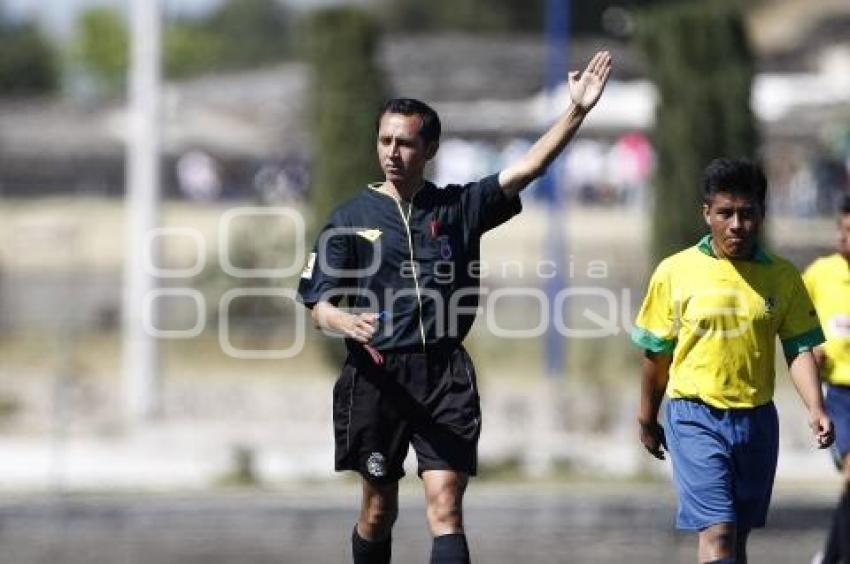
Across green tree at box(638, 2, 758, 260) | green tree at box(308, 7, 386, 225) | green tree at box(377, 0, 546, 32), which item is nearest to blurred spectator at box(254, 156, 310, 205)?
green tree at box(308, 7, 386, 225)

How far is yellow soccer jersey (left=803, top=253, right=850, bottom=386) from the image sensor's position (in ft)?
38.0

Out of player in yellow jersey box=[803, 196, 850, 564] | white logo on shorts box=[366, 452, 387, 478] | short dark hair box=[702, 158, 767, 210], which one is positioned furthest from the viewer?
player in yellow jersey box=[803, 196, 850, 564]

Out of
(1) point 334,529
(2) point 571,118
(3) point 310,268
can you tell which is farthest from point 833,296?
(1) point 334,529

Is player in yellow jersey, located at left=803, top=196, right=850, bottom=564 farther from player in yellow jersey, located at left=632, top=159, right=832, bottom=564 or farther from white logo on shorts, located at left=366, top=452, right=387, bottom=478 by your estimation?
white logo on shorts, located at left=366, top=452, right=387, bottom=478

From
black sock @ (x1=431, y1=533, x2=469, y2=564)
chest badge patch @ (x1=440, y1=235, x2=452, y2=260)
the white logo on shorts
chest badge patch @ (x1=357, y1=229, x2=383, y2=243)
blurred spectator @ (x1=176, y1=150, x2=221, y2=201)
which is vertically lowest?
black sock @ (x1=431, y1=533, x2=469, y2=564)

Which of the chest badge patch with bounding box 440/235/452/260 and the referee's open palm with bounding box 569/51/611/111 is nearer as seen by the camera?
the referee's open palm with bounding box 569/51/611/111

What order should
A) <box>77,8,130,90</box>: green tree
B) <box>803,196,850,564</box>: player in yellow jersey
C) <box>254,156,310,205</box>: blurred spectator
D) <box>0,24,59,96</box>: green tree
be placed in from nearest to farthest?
<box>803,196,850,564</box>: player in yellow jersey < <box>254,156,310,205</box>: blurred spectator < <box>0,24,59,96</box>: green tree < <box>77,8,130,90</box>: green tree

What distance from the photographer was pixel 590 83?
9.17 m

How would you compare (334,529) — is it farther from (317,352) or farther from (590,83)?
(317,352)

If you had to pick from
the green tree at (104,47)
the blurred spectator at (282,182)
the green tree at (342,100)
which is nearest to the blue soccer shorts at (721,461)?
the green tree at (342,100)

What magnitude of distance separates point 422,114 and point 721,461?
5.71ft

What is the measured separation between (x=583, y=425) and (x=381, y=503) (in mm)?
10397

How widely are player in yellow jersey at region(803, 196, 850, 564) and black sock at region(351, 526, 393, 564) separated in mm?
2744

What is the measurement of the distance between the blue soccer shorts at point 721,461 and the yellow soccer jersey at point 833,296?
237 cm
